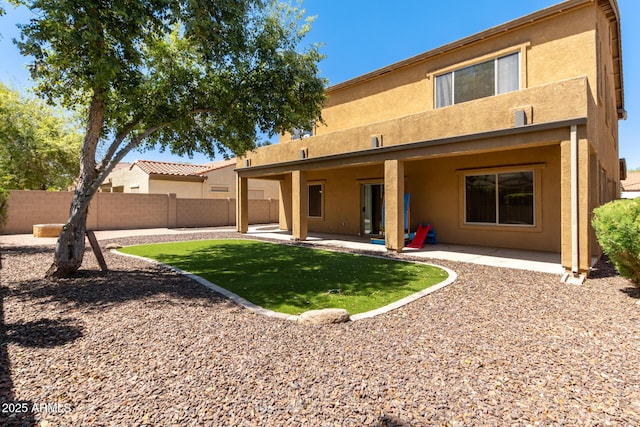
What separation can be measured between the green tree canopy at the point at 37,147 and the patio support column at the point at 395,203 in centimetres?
1729

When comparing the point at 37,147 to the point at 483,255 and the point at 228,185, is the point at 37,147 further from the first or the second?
the point at 483,255

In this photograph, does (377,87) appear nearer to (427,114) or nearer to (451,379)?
(427,114)

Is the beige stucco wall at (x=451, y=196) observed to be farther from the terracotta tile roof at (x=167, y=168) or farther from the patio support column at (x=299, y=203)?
the terracotta tile roof at (x=167, y=168)

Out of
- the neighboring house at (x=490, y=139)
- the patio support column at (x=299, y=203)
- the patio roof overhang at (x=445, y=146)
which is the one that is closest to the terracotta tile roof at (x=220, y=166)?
the neighboring house at (x=490, y=139)

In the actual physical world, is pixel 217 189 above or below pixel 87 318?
above

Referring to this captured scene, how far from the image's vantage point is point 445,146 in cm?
1010

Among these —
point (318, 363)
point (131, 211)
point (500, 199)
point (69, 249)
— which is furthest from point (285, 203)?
point (318, 363)

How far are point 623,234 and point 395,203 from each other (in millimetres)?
6041

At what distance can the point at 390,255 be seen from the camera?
10.9 m

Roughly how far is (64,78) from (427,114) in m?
9.96

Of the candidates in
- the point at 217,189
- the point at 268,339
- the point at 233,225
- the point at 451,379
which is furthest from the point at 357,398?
the point at 217,189

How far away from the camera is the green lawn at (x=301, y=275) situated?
612 cm

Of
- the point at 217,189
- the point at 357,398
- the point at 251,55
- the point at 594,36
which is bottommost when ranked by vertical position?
the point at 357,398

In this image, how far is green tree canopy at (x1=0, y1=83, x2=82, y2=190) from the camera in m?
17.4
